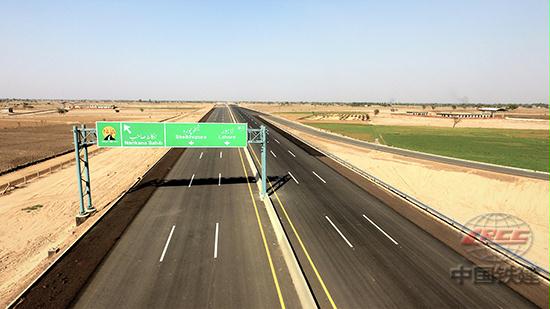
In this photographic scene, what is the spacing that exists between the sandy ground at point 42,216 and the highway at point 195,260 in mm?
3745

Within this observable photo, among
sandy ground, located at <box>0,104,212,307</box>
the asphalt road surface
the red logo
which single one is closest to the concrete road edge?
the red logo

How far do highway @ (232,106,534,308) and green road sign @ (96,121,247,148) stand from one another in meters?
7.45

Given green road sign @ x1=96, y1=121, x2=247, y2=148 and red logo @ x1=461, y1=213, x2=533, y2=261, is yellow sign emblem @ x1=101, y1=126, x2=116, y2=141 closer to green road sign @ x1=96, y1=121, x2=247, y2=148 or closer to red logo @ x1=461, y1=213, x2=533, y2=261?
green road sign @ x1=96, y1=121, x2=247, y2=148

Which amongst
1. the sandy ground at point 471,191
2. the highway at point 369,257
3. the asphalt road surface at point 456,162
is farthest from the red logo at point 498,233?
the asphalt road surface at point 456,162

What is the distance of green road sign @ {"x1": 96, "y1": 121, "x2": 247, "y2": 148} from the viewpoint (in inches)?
989

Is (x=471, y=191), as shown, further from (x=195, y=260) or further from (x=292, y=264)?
(x=195, y=260)

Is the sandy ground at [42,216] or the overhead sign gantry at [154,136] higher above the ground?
the overhead sign gantry at [154,136]

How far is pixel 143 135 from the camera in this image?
1016 inches

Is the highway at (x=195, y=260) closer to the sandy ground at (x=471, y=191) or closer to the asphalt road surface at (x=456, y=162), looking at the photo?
the sandy ground at (x=471, y=191)

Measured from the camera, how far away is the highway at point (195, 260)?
13.5 metres

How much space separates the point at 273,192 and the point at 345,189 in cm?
798

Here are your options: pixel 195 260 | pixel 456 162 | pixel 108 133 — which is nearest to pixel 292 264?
pixel 195 260

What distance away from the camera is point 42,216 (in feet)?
76.0

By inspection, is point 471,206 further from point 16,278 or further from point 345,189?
point 16,278
